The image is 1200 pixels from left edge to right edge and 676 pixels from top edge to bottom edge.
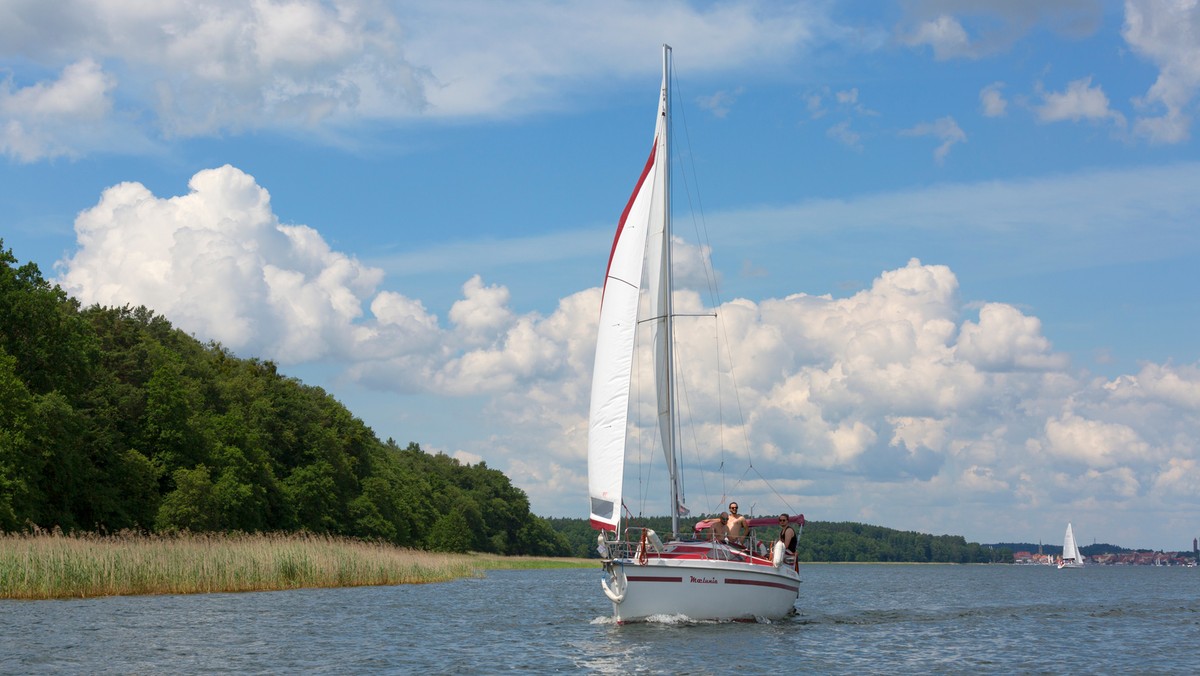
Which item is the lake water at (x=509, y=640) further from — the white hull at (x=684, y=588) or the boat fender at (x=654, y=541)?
the boat fender at (x=654, y=541)

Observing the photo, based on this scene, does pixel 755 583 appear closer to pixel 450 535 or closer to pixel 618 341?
pixel 618 341

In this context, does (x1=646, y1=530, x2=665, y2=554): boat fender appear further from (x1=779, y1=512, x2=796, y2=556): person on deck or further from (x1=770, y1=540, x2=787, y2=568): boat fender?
(x1=779, y1=512, x2=796, y2=556): person on deck

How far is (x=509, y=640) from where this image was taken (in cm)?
3262

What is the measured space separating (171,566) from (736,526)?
64.6 ft

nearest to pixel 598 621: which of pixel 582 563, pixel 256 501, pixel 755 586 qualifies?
pixel 755 586

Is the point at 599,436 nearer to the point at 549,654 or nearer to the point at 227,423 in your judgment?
the point at 549,654

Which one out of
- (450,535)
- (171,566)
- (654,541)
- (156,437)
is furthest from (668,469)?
(450,535)

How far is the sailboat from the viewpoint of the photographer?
31531 mm

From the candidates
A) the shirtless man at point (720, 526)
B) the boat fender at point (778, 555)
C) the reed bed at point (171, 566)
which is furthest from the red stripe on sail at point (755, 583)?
the reed bed at point (171, 566)

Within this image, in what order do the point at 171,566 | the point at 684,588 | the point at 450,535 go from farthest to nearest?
1. the point at 450,535
2. the point at 171,566
3. the point at 684,588

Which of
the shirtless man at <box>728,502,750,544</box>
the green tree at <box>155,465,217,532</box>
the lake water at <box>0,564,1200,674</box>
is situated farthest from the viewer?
the green tree at <box>155,465,217,532</box>

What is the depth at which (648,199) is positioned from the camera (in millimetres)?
33594

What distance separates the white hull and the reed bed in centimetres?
1688

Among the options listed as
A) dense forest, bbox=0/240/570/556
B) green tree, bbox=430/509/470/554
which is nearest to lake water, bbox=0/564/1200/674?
dense forest, bbox=0/240/570/556
